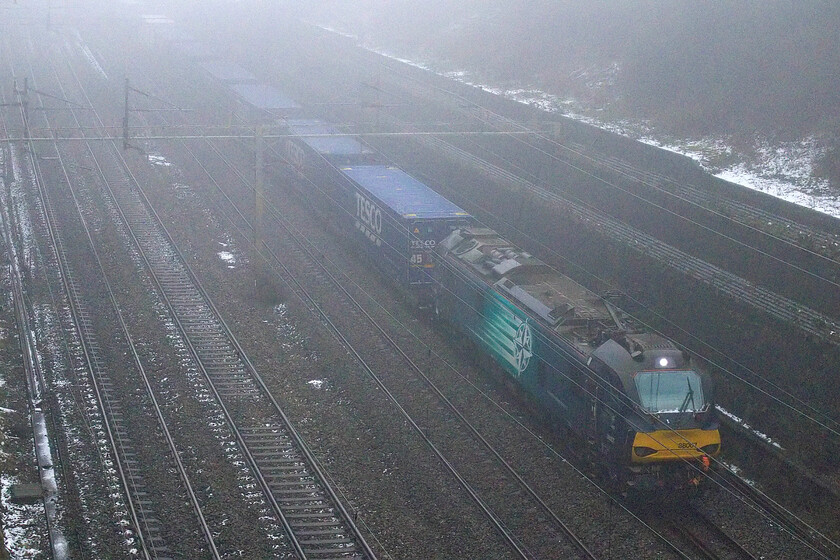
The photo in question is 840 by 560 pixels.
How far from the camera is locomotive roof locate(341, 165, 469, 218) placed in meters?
22.3

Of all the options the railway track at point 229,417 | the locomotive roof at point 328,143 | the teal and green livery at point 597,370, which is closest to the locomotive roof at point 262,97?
the locomotive roof at point 328,143

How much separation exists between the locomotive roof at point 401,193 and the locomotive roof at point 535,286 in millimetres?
1536

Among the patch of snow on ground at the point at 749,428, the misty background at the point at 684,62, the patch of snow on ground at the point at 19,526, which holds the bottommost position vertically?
the patch of snow on ground at the point at 19,526

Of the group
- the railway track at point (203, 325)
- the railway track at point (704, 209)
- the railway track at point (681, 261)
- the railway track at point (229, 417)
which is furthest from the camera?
the railway track at point (704, 209)

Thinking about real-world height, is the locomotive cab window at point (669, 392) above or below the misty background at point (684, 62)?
below

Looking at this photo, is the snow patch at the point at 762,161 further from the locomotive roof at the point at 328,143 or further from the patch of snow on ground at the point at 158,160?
the patch of snow on ground at the point at 158,160

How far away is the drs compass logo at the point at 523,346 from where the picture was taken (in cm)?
1655

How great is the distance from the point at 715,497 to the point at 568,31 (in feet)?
121

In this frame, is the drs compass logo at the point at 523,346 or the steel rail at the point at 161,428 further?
the drs compass logo at the point at 523,346

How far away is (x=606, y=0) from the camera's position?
46.1m

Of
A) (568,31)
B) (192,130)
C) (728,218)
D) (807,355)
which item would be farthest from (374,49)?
(807,355)

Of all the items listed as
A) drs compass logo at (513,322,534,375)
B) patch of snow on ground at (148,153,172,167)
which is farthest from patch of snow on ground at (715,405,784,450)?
patch of snow on ground at (148,153,172,167)

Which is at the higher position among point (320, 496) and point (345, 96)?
point (345, 96)

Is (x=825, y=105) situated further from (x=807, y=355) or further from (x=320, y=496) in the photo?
(x=320, y=496)
